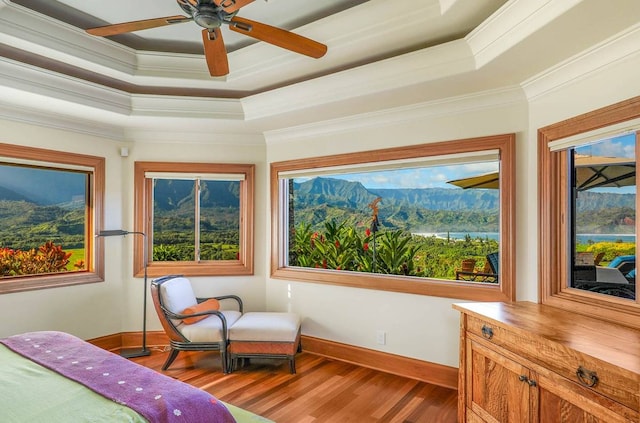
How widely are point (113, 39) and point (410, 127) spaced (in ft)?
8.28

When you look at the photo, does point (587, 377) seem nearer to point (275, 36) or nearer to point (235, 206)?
point (275, 36)

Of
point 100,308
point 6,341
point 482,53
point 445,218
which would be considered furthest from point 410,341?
point 100,308

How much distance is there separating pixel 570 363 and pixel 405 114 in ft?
7.49

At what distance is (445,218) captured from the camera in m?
3.54

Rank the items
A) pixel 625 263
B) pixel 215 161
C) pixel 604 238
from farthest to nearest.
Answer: pixel 215 161, pixel 604 238, pixel 625 263

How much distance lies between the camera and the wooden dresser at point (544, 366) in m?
1.44

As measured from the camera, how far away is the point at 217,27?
6.27ft

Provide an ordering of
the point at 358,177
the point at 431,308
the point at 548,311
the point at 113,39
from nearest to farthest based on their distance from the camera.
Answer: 1. the point at 548,311
2. the point at 113,39
3. the point at 431,308
4. the point at 358,177

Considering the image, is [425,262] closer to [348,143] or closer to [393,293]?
[393,293]

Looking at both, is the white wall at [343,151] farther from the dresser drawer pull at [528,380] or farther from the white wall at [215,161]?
the dresser drawer pull at [528,380]

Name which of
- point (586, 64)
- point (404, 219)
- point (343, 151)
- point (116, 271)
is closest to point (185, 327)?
point (116, 271)

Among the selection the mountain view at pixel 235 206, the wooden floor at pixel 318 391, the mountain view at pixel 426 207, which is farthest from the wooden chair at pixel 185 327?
the mountain view at pixel 426 207

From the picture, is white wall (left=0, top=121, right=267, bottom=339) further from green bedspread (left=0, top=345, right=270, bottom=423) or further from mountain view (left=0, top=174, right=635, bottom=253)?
green bedspread (left=0, top=345, right=270, bottom=423)

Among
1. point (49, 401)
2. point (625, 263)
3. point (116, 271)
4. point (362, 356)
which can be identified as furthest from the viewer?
point (116, 271)
